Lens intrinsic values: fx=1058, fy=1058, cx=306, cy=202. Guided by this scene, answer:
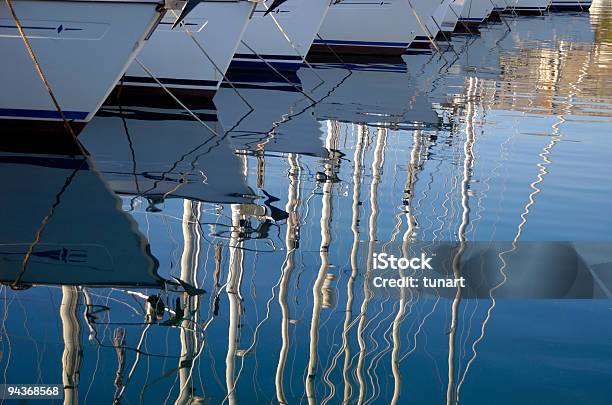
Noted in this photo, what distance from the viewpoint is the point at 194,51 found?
15.5 meters

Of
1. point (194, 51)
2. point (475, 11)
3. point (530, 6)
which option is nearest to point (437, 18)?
point (475, 11)

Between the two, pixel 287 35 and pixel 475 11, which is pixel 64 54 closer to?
pixel 287 35

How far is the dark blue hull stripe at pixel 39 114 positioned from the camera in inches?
464

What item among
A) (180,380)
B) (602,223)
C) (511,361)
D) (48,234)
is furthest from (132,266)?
(602,223)

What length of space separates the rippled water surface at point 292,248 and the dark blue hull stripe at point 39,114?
33 centimetres

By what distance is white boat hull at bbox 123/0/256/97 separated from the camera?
15.4 metres

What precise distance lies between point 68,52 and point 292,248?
4940mm

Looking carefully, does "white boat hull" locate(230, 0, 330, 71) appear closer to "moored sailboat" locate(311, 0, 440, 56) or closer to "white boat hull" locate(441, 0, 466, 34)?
"moored sailboat" locate(311, 0, 440, 56)

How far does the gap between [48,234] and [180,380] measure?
302 cm

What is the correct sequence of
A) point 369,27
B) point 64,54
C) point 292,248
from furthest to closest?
point 369,27 < point 64,54 < point 292,248

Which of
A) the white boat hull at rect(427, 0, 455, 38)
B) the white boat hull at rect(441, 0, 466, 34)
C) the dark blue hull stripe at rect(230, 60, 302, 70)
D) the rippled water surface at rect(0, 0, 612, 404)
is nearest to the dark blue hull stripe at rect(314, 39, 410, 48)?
the white boat hull at rect(427, 0, 455, 38)

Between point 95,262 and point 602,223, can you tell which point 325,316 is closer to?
point 95,262

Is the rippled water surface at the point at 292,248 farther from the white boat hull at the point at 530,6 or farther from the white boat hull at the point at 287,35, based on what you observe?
the white boat hull at the point at 530,6

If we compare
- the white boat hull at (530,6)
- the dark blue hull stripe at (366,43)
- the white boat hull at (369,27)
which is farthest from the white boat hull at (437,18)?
the white boat hull at (530,6)
